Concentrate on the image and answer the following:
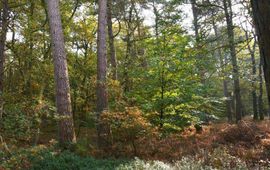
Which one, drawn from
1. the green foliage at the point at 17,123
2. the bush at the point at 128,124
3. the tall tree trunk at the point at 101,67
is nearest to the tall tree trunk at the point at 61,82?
the bush at the point at 128,124

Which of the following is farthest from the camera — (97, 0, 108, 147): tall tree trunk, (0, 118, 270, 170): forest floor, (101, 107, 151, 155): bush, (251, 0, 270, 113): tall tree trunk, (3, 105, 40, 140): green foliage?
(97, 0, 108, 147): tall tree trunk

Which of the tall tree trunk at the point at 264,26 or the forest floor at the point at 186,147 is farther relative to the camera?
the forest floor at the point at 186,147

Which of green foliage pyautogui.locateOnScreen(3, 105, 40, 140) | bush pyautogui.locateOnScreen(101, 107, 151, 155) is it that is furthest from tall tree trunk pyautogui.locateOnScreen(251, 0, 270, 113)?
bush pyautogui.locateOnScreen(101, 107, 151, 155)

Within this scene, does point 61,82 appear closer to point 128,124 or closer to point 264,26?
point 128,124

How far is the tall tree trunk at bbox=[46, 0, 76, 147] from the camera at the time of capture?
9.38 meters

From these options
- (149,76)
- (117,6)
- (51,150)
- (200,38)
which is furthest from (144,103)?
(117,6)

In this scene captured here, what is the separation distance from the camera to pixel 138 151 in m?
10.1

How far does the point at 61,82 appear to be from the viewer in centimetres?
945

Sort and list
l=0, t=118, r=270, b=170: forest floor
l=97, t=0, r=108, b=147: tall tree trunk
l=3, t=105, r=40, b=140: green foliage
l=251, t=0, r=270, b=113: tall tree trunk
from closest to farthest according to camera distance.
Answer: l=251, t=0, r=270, b=113: tall tree trunk
l=3, t=105, r=40, b=140: green foliage
l=0, t=118, r=270, b=170: forest floor
l=97, t=0, r=108, b=147: tall tree trunk

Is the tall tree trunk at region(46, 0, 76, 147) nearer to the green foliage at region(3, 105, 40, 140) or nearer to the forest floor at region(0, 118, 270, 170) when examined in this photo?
the forest floor at region(0, 118, 270, 170)

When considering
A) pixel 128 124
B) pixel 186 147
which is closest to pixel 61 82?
pixel 128 124

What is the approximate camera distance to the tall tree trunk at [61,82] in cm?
938

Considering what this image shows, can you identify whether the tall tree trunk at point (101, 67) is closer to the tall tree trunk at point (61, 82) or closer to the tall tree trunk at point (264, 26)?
the tall tree trunk at point (61, 82)

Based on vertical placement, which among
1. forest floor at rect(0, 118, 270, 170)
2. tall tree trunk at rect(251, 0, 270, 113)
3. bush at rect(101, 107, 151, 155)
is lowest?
forest floor at rect(0, 118, 270, 170)
